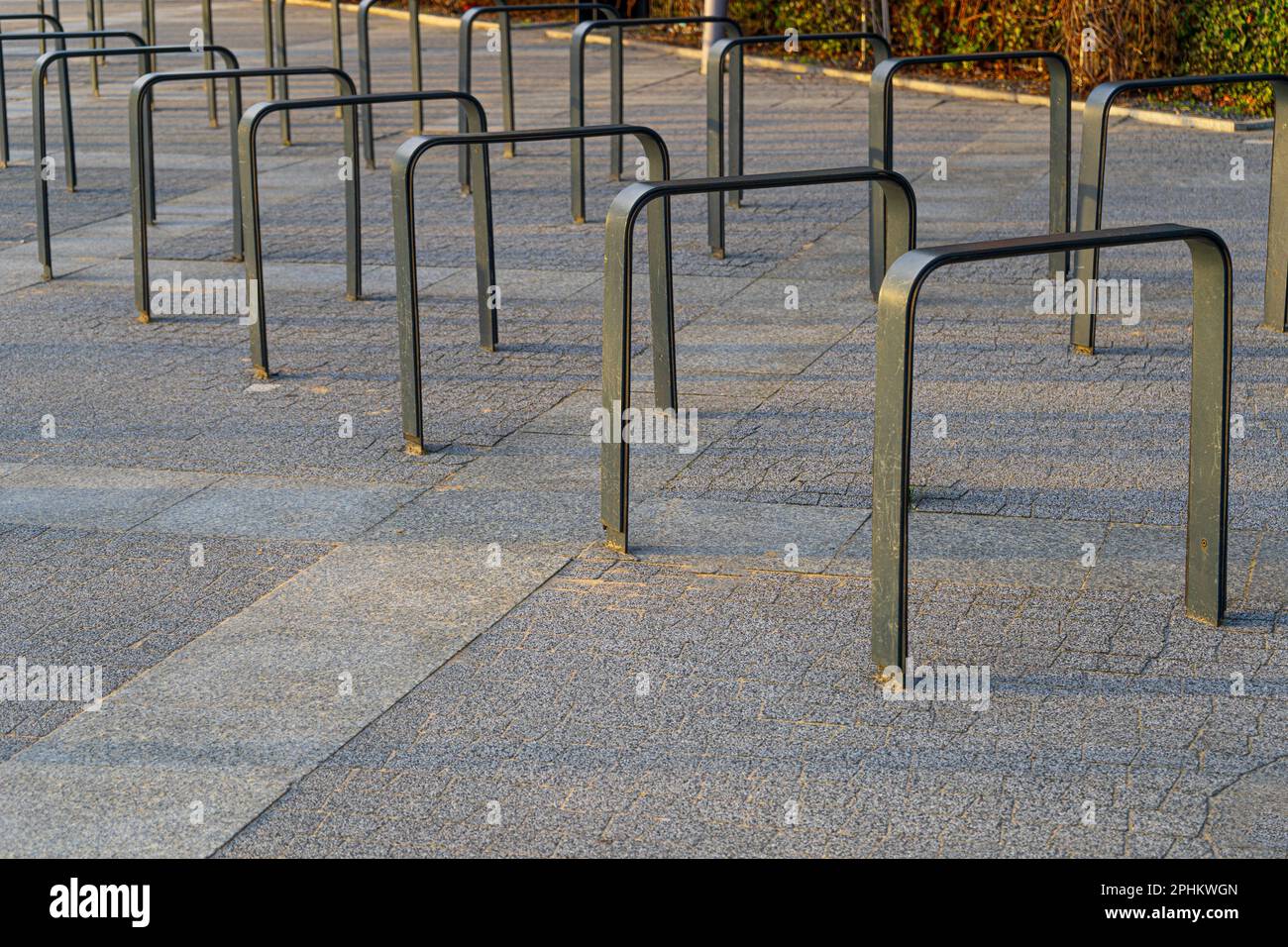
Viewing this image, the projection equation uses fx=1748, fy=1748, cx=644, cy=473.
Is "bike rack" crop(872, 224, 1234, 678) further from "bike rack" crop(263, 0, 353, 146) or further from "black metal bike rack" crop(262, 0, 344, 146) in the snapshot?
"bike rack" crop(263, 0, 353, 146)

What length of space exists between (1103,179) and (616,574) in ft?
11.2

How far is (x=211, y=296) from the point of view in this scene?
844cm

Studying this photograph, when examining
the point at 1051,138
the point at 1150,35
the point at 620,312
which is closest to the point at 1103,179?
the point at 1051,138

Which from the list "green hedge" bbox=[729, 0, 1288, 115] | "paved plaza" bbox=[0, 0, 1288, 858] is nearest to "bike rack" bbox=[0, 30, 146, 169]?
"paved plaza" bbox=[0, 0, 1288, 858]

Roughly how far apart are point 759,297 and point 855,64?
909cm

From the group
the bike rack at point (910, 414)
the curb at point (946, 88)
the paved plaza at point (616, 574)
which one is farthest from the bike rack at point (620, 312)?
the curb at point (946, 88)

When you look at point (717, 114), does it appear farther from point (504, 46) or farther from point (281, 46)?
point (281, 46)

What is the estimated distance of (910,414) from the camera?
400 cm

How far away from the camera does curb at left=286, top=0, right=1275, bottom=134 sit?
1292cm

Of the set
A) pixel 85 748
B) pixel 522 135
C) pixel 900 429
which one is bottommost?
pixel 85 748

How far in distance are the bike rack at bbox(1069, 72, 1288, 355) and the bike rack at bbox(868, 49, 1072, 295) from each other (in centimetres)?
80

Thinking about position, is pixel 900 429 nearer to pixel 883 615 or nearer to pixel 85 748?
pixel 883 615

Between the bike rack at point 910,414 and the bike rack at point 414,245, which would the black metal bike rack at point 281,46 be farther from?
the bike rack at point 910,414

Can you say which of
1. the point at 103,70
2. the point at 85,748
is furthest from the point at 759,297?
the point at 103,70
